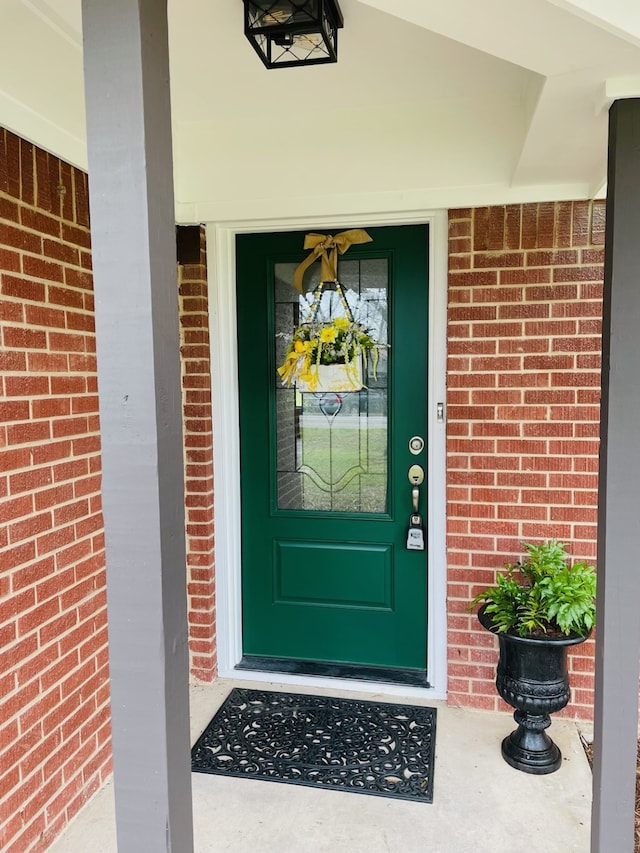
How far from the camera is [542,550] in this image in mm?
2271

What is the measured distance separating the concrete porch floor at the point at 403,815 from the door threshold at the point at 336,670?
418mm

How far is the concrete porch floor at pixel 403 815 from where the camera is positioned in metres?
1.81

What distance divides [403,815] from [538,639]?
751 millimetres

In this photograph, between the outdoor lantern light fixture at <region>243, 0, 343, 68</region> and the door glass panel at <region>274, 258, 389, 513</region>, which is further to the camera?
the door glass panel at <region>274, 258, 389, 513</region>

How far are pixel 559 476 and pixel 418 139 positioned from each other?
1.48m

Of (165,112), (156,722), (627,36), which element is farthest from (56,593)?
(627,36)

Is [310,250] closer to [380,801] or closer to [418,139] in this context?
[418,139]

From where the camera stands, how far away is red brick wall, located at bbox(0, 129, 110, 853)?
165cm

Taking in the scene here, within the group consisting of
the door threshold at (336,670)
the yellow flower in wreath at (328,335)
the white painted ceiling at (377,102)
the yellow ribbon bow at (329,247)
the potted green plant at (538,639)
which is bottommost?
the door threshold at (336,670)

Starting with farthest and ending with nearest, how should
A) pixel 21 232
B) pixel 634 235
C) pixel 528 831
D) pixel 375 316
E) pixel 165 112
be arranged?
pixel 375 316 → pixel 528 831 → pixel 21 232 → pixel 634 235 → pixel 165 112

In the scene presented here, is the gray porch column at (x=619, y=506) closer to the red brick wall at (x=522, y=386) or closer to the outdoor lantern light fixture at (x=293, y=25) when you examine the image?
the outdoor lantern light fixture at (x=293, y=25)

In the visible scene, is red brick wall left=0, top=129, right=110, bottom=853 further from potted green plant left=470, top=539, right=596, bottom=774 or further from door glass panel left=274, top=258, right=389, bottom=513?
potted green plant left=470, top=539, right=596, bottom=774

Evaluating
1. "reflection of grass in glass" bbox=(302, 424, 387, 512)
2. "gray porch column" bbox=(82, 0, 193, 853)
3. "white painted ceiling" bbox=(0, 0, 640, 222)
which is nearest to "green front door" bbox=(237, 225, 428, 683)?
"reflection of grass in glass" bbox=(302, 424, 387, 512)

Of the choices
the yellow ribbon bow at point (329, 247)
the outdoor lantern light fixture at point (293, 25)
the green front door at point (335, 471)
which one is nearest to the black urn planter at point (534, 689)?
the green front door at point (335, 471)
